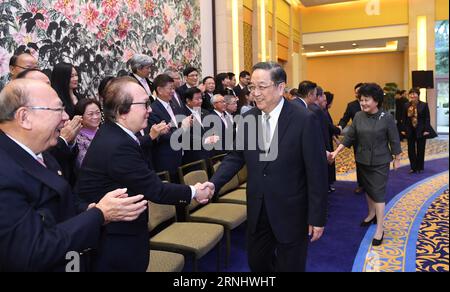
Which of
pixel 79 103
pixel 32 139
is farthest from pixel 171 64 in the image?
pixel 32 139

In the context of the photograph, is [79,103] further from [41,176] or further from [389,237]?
[389,237]

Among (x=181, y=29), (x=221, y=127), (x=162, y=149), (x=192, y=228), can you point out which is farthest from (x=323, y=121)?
(x=181, y=29)

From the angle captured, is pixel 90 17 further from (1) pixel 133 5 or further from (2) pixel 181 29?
(2) pixel 181 29

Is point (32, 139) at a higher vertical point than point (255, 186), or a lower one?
higher

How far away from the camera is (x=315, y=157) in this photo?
7.45 ft

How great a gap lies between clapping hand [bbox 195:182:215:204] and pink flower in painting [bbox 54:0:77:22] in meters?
2.73

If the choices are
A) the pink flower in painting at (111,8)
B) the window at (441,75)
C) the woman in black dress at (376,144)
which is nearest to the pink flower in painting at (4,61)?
the pink flower in painting at (111,8)

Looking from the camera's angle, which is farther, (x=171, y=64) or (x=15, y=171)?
(x=171, y=64)

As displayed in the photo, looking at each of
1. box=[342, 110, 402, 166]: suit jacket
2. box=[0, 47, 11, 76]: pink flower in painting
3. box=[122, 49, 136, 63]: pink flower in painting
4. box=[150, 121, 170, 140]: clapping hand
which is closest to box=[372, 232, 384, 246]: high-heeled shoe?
box=[342, 110, 402, 166]: suit jacket

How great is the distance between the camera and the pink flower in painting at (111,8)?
4770 millimetres

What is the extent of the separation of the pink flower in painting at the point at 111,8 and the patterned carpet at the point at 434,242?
4354 mm

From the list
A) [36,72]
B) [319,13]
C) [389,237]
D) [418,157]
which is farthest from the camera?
[319,13]

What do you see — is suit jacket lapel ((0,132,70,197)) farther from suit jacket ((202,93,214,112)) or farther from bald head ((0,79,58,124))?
suit jacket ((202,93,214,112))
